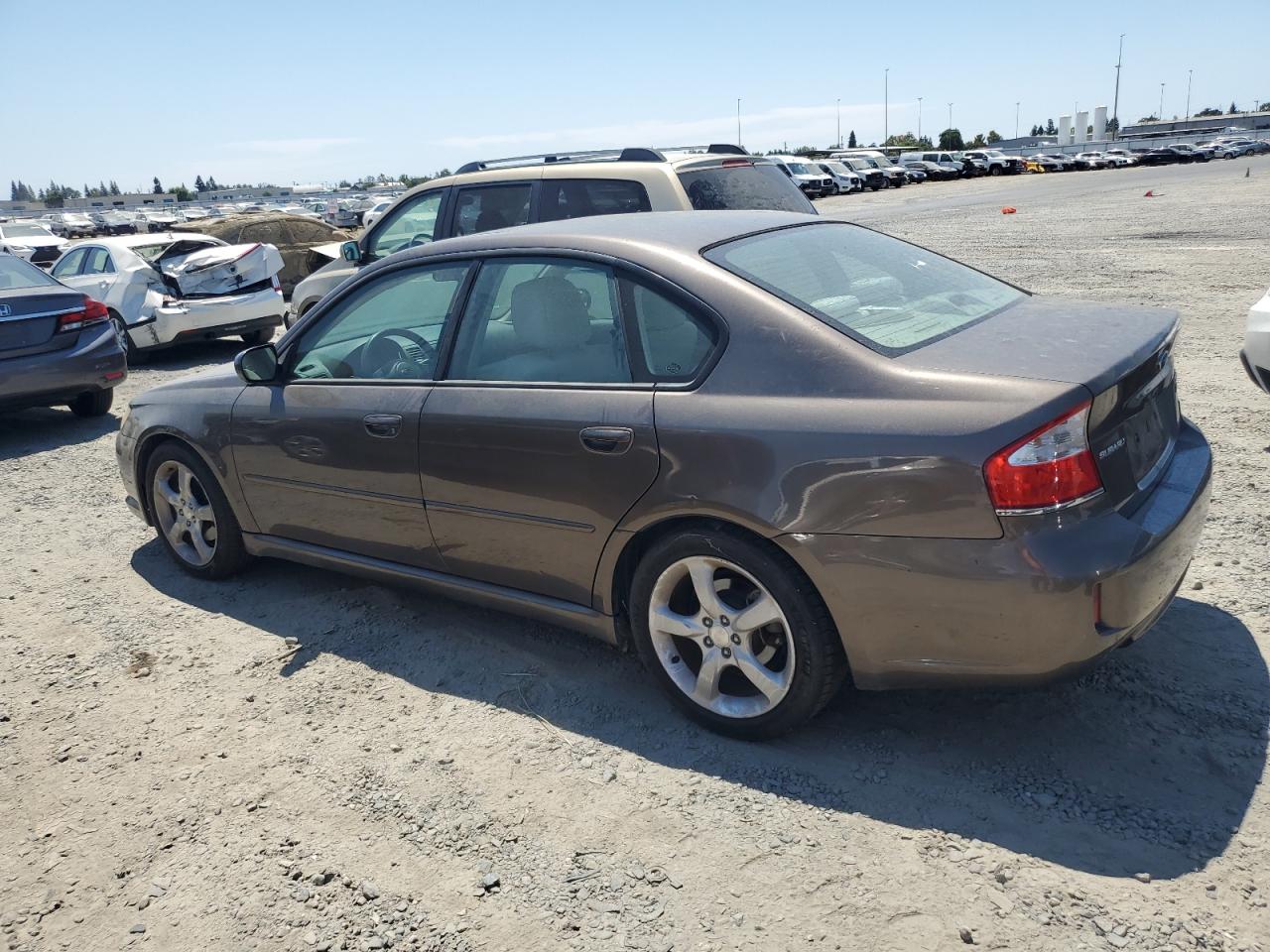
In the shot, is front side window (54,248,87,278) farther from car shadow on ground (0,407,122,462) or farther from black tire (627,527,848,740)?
black tire (627,527,848,740)

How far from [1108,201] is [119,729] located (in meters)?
31.9

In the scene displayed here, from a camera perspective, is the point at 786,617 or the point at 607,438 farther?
the point at 607,438

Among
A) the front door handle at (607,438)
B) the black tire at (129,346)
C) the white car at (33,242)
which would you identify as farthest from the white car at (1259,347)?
the white car at (33,242)

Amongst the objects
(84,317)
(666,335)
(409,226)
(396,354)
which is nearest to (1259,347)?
(666,335)

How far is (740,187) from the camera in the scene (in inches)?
291

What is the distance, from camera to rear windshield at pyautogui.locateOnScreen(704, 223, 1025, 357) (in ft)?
10.8

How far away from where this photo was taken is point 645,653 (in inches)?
138

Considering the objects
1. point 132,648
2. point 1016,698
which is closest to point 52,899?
point 132,648

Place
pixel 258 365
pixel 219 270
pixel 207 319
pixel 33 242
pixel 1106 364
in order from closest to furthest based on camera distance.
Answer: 1. pixel 1106 364
2. pixel 258 365
3. pixel 207 319
4. pixel 219 270
5. pixel 33 242

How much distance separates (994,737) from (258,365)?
10.8 ft

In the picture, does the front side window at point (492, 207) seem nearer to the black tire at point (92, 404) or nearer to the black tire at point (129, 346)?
the black tire at point (92, 404)

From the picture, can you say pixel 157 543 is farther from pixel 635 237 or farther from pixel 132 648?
pixel 635 237

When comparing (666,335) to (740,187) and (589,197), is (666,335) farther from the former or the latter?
(740,187)

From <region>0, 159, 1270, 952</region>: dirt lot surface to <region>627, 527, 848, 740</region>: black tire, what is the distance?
112mm
